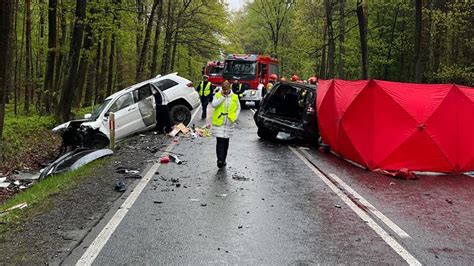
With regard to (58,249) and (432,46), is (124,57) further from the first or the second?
(58,249)

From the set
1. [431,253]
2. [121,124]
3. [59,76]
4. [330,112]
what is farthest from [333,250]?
[59,76]

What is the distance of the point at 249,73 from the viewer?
87.0 feet

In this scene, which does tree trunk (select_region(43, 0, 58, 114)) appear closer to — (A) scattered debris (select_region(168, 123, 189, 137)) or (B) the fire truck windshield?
(A) scattered debris (select_region(168, 123, 189, 137))

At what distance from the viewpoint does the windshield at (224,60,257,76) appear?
2658 centimetres

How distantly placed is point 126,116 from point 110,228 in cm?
913

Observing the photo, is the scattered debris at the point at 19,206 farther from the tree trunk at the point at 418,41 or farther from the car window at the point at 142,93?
the tree trunk at the point at 418,41

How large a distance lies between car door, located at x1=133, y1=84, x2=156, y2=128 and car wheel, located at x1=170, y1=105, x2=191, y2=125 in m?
1.18

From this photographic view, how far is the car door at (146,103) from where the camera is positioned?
49.4ft

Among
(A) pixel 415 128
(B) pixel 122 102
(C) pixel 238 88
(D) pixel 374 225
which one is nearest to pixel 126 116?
(B) pixel 122 102

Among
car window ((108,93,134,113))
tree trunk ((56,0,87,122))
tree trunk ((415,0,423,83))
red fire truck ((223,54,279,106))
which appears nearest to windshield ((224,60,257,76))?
red fire truck ((223,54,279,106))

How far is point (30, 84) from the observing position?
99.4 ft

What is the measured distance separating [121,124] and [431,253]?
35.7ft

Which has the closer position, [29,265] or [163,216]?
[29,265]

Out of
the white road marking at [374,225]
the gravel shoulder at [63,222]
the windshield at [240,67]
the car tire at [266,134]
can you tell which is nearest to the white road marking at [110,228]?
the gravel shoulder at [63,222]
